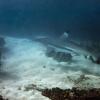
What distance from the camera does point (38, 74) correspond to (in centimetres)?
1820

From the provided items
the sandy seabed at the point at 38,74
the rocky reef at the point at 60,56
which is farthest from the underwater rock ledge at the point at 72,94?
the rocky reef at the point at 60,56

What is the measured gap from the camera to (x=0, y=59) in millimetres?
23203

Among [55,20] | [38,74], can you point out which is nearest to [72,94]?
[38,74]

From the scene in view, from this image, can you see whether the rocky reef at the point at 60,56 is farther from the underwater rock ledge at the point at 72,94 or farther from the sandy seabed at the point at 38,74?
the underwater rock ledge at the point at 72,94

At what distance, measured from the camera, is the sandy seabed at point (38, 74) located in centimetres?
1423

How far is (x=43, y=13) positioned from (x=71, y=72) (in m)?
56.8

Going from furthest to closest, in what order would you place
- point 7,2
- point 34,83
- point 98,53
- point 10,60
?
point 7,2
point 98,53
point 10,60
point 34,83

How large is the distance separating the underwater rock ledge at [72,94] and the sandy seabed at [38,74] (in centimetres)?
43

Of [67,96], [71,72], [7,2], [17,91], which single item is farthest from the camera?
[7,2]

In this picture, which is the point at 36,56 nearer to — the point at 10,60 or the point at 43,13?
the point at 10,60

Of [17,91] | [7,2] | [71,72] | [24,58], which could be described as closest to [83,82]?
[71,72]

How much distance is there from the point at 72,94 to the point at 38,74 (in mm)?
5575

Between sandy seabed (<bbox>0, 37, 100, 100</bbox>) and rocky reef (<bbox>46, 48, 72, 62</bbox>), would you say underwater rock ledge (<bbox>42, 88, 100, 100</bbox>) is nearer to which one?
sandy seabed (<bbox>0, 37, 100, 100</bbox>)

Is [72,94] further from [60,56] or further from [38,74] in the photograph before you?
[60,56]
